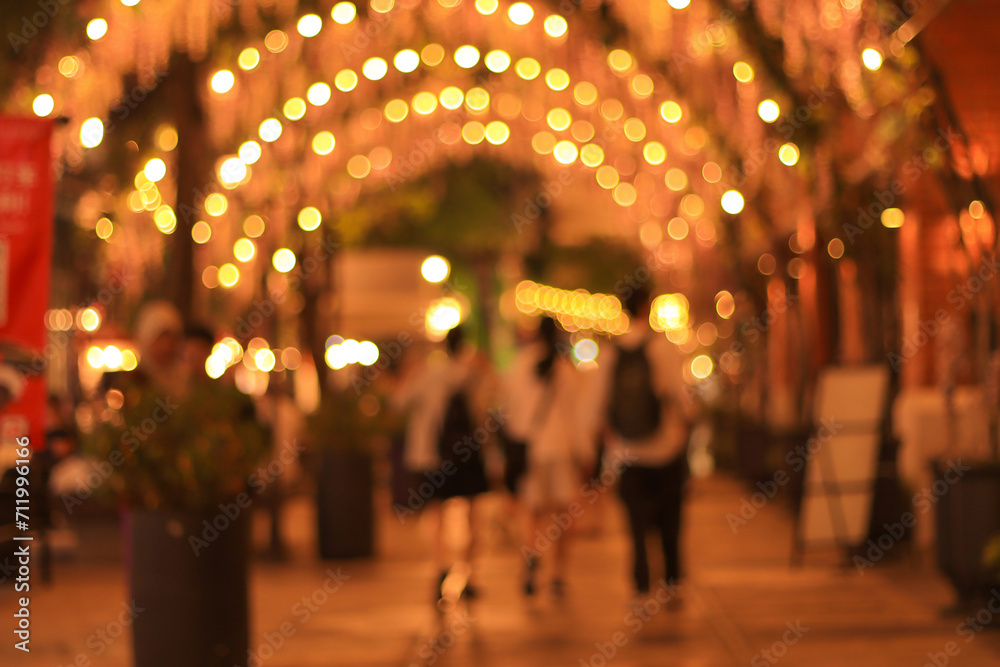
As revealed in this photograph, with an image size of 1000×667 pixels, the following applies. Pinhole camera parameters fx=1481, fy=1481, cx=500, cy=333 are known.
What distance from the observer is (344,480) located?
13.1 metres

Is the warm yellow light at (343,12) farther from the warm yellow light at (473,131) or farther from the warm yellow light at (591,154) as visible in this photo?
the warm yellow light at (473,131)

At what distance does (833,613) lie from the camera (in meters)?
9.29

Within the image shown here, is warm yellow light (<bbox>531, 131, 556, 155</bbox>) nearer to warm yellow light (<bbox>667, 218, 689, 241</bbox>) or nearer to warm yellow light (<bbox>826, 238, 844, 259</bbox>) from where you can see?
warm yellow light (<bbox>667, 218, 689, 241</bbox>)

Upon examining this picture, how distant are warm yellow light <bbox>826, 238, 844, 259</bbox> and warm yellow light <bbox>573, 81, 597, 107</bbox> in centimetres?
604

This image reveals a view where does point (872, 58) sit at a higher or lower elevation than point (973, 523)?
higher

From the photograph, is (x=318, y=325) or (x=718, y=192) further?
(x=718, y=192)

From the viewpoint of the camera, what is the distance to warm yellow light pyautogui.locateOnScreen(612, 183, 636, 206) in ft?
86.4

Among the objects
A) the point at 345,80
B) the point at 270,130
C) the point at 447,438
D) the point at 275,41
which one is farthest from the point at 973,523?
the point at 345,80

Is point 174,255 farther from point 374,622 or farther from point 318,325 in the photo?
point 318,325

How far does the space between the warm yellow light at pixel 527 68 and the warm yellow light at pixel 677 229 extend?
10346mm

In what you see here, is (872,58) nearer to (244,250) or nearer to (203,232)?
(203,232)

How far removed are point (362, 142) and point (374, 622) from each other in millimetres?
16385

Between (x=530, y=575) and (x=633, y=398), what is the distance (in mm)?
1664

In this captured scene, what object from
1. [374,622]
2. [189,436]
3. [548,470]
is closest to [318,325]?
[548,470]
